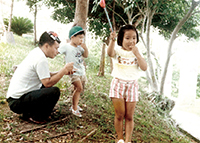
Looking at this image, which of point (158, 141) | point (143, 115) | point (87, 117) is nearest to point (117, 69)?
point (87, 117)

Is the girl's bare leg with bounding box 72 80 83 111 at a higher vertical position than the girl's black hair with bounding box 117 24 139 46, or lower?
lower

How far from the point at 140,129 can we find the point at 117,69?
73.8 inches

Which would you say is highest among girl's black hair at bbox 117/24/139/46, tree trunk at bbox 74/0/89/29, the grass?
tree trunk at bbox 74/0/89/29

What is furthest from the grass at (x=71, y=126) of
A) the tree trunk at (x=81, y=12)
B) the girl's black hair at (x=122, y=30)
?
the tree trunk at (x=81, y=12)

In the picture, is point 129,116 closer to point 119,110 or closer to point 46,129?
point 119,110

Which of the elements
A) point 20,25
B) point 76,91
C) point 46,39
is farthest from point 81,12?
point 20,25

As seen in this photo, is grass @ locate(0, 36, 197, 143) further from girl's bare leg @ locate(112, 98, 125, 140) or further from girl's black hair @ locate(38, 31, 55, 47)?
girl's black hair @ locate(38, 31, 55, 47)

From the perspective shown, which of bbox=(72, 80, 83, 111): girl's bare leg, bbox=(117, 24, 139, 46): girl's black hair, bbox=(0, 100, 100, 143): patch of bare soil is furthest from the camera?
bbox=(72, 80, 83, 111): girl's bare leg

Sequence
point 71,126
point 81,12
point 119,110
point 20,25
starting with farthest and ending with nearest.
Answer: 1. point 20,25
2. point 81,12
3. point 71,126
4. point 119,110

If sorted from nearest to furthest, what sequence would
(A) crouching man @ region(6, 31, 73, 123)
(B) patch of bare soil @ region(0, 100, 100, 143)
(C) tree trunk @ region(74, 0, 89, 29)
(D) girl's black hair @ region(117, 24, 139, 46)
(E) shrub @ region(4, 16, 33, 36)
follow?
(D) girl's black hair @ region(117, 24, 139, 46)
(B) patch of bare soil @ region(0, 100, 100, 143)
(A) crouching man @ region(6, 31, 73, 123)
(C) tree trunk @ region(74, 0, 89, 29)
(E) shrub @ region(4, 16, 33, 36)

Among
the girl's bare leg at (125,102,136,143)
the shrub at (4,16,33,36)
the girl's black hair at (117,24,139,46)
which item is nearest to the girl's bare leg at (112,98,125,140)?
the girl's bare leg at (125,102,136,143)

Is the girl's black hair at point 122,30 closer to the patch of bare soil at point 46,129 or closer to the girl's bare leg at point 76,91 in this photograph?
the girl's bare leg at point 76,91

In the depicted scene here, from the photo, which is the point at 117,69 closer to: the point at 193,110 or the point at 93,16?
the point at 93,16

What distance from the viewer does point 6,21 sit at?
13.0 meters
